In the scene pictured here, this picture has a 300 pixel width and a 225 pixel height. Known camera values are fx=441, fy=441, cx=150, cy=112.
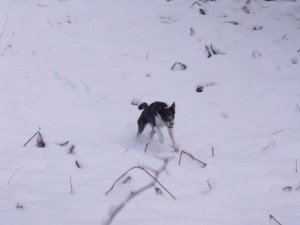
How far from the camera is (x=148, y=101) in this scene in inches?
297

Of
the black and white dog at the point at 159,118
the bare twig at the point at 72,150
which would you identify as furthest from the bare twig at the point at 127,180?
the black and white dog at the point at 159,118

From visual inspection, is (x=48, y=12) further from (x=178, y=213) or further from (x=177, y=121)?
(x=178, y=213)

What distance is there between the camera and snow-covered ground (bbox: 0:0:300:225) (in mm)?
4262

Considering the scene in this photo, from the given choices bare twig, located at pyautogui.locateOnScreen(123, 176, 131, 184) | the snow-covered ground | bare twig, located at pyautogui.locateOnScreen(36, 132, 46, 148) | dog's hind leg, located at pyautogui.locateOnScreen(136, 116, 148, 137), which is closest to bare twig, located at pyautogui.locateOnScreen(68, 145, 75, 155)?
the snow-covered ground

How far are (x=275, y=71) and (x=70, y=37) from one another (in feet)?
14.4

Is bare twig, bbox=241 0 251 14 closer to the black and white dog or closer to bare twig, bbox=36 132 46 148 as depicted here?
the black and white dog

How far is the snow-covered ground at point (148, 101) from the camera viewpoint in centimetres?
426

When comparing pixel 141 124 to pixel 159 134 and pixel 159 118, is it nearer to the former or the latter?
pixel 159 134

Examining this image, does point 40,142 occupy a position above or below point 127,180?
below

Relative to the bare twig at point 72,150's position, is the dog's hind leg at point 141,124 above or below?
below

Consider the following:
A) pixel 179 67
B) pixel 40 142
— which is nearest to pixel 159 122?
pixel 40 142

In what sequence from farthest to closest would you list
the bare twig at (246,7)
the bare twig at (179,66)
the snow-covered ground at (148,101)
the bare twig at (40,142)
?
1. the bare twig at (246,7)
2. the bare twig at (179,66)
3. the bare twig at (40,142)
4. the snow-covered ground at (148,101)

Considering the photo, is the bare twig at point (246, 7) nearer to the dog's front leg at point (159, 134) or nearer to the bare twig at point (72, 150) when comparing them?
the dog's front leg at point (159, 134)

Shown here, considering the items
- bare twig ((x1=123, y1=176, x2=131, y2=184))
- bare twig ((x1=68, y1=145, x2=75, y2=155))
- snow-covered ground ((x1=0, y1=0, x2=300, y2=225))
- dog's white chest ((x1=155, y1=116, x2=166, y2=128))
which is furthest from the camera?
dog's white chest ((x1=155, y1=116, x2=166, y2=128))
